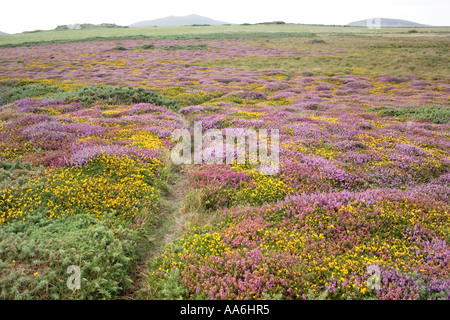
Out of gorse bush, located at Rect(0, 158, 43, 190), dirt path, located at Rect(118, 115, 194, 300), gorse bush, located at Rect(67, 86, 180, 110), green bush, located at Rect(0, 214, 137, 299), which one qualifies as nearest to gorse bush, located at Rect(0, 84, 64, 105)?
gorse bush, located at Rect(67, 86, 180, 110)

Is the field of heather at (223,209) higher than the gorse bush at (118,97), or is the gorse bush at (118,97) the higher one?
the gorse bush at (118,97)

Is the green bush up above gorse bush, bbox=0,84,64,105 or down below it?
below

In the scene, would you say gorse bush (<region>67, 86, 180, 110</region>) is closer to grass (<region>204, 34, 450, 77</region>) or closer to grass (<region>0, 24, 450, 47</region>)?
grass (<region>204, 34, 450, 77</region>)

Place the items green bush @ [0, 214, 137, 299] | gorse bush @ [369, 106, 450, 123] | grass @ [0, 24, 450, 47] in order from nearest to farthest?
green bush @ [0, 214, 137, 299] < gorse bush @ [369, 106, 450, 123] < grass @ [0, 24, 450, 47]

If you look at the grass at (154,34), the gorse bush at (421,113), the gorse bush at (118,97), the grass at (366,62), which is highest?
the grass at (154,34)

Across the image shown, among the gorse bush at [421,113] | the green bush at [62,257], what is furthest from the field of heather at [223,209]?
the gorse bush at [421,113]

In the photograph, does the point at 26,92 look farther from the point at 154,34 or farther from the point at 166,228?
the point at 154,34

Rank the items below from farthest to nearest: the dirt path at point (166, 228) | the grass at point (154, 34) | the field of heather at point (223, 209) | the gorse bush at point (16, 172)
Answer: the grass at point (154, 34) → the gorse bush at point (16, 172) → the dirt path at point (166, 228) → the field of heather at point (223, 209)

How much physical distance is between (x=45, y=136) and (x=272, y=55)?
166 ft

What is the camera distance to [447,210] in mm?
8047

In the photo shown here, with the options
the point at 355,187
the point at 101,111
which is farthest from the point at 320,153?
the point at 101,111

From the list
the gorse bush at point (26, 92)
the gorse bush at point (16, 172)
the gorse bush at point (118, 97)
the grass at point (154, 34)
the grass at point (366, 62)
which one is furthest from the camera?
the grass at point (154, 34)

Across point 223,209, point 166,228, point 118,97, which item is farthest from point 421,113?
point 118,97

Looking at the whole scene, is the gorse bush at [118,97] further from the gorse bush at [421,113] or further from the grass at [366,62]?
the grass at [366,62]
